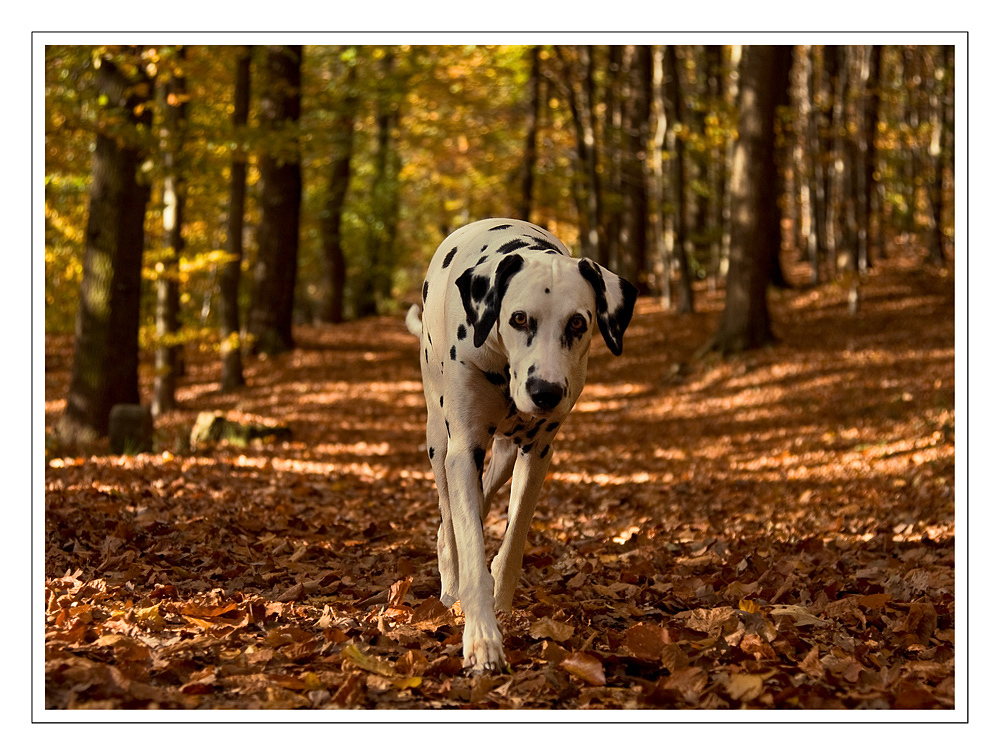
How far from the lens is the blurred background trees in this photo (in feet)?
44.1

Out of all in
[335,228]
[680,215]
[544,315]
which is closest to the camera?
[544,315]

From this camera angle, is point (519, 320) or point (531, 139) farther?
point (531, 139)

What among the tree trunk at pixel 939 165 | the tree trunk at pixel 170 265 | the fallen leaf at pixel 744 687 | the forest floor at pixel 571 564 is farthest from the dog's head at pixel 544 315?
the tree trunk at pixel 939 165

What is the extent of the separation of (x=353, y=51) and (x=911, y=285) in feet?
49.5

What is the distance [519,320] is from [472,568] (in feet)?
3.84

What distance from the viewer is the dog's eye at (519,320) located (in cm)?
420

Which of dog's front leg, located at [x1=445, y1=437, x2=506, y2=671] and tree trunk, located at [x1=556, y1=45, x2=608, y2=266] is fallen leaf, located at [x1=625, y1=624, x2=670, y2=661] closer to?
dog's front leg, located at [x1=445, y1=437, x2=506, y2=671]

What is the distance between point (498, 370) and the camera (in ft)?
15.1

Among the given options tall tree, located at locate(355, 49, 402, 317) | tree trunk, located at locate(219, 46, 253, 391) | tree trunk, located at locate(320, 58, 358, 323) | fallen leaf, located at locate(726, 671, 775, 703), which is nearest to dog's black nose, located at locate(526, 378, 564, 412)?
fallen leaf, located at locate(726, 671, 775, 703)

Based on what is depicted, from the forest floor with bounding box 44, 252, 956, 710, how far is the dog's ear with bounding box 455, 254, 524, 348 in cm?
150

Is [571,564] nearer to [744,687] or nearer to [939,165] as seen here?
[744,687]

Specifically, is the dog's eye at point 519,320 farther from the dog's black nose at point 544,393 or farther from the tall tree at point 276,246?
the tall tree at point 276,246

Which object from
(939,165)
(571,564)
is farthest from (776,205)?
(571,564)

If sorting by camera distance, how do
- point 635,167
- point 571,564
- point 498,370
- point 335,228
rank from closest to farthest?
point 498,370 → point 571,564 → point 335,228 → point 635,167
